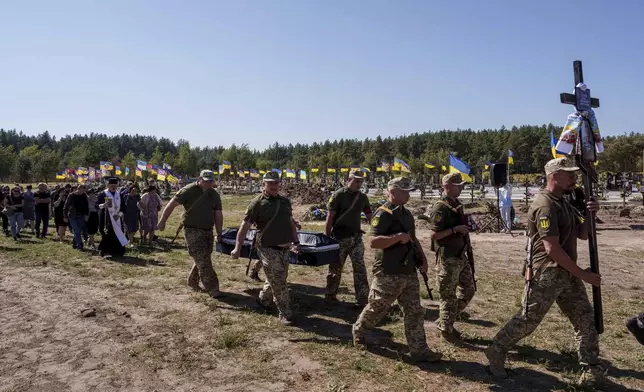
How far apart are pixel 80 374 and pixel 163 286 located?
3509mm

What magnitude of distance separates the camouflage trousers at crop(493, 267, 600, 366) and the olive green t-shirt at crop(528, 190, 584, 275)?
0.14 m

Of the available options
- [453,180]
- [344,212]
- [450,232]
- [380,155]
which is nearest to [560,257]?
[450,232]

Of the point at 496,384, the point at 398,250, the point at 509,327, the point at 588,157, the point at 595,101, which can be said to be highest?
the point at 595,101

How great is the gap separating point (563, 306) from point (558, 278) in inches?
15.1

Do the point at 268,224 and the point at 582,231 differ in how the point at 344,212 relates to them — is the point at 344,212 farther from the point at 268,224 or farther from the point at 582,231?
the point at 582,231

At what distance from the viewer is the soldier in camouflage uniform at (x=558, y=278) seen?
415 cm

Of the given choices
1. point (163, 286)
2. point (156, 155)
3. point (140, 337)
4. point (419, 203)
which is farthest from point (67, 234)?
point (156, 155)

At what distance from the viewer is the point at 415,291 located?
4.81 meters

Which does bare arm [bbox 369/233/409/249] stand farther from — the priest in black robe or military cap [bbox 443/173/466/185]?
the priest in black robe

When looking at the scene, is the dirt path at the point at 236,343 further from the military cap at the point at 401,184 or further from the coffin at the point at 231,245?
the military cap at the point at 401,184

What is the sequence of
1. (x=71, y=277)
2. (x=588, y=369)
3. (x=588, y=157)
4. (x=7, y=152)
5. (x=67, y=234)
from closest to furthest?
(x=588, y=369) < (x=588, y=157) < (x=71, y=277) < (x=67, y=234) < (x=7, y=152)

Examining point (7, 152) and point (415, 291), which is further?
point (7, 152)

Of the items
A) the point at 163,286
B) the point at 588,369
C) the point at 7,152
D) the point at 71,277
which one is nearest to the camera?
the point at 588,369

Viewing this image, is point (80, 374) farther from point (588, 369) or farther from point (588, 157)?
point (588, 157)
